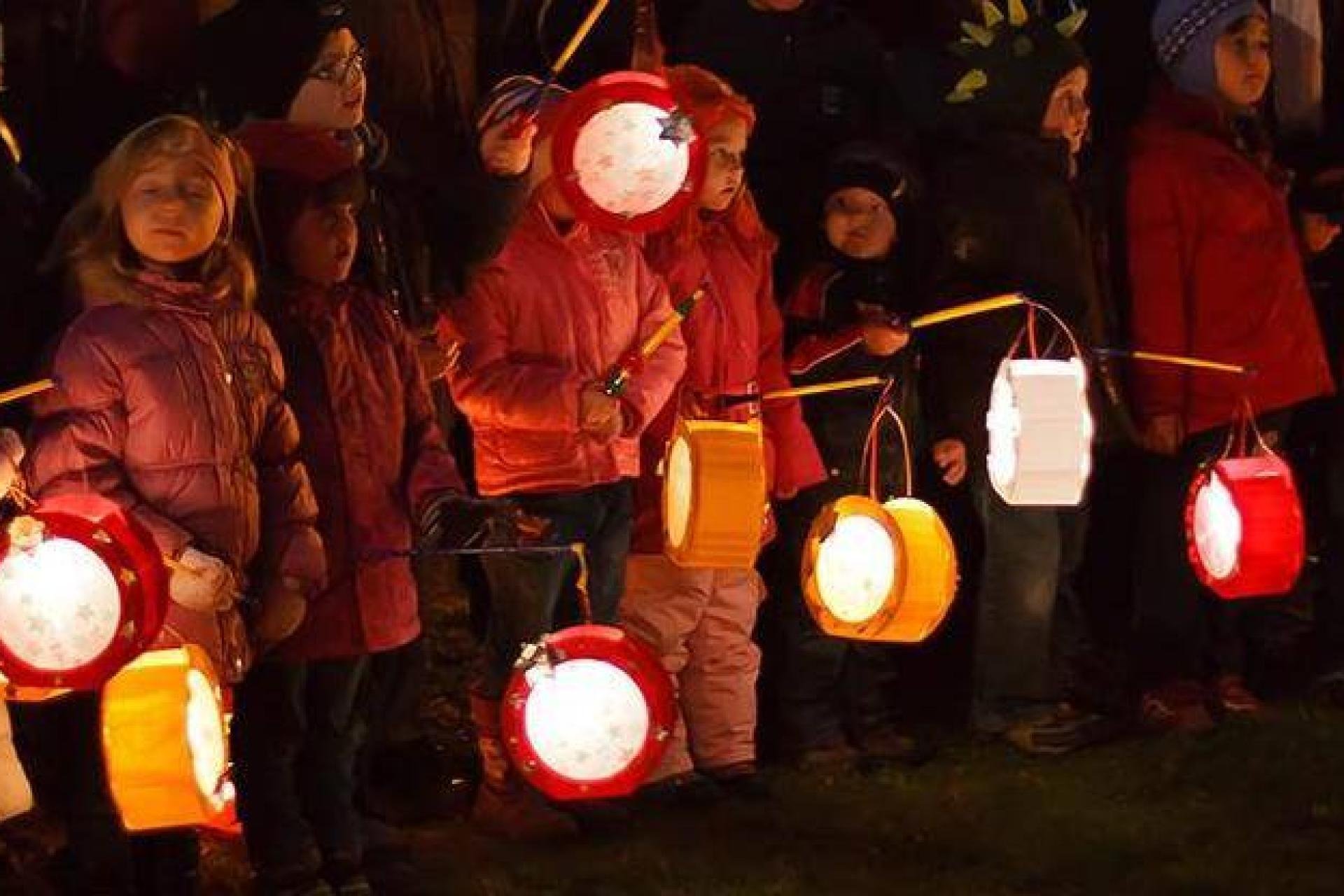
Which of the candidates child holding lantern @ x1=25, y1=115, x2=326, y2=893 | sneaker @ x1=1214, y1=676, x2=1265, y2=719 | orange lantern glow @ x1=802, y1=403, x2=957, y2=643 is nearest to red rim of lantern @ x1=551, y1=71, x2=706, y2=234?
child holding lantern @ x1=25, y1=115, x2=326, y2=893

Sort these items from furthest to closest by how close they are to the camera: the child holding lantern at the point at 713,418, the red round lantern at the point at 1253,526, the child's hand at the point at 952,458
→ 1. the child's hand at the point at 952,458
2. the red round lantern at the point at 1253,526
3. the child holding lantern at the point at 713,418

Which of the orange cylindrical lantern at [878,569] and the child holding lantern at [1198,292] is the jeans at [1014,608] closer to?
the child holding lantern at [1198,292]

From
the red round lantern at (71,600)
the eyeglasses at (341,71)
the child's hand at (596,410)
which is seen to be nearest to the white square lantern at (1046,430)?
the child's hand at (596,410)

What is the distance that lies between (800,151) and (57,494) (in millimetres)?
3157

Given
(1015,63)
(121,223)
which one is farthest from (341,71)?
(1015,63)

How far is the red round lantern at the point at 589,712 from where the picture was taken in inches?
203

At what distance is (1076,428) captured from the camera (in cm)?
625

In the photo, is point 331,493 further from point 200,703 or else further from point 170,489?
point 200,703

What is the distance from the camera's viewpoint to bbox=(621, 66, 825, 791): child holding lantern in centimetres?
661

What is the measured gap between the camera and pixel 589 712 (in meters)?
5.20

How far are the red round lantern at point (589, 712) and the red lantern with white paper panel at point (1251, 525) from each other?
7.61 ft

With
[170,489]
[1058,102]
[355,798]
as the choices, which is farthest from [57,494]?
[1058,102]

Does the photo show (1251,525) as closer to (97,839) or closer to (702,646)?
(702,646)

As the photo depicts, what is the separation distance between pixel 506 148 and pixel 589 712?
4.96ft
